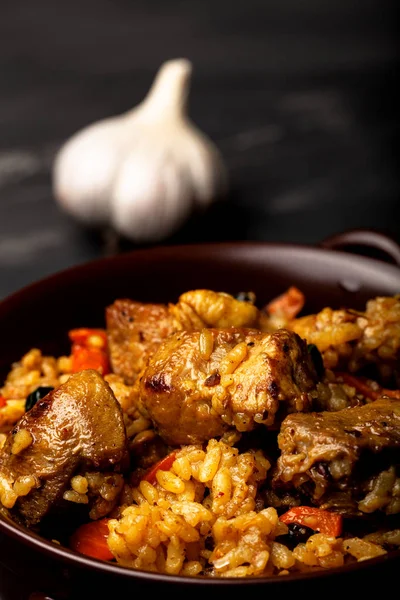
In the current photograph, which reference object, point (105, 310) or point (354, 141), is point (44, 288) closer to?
point (105, 310)

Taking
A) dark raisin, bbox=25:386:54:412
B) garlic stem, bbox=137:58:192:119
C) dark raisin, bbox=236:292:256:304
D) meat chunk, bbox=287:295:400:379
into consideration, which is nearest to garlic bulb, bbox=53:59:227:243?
garlic stem, bbox=137:58:192:119

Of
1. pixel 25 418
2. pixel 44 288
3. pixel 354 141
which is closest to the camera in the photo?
pixel 25 418

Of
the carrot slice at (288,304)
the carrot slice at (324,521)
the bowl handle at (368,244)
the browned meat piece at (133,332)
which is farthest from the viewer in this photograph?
the bowl handle at (368,244)

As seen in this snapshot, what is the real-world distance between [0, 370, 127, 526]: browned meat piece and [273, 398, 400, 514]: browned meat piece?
58cm

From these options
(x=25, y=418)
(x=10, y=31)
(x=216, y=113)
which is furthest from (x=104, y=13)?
(x=25, y=418)

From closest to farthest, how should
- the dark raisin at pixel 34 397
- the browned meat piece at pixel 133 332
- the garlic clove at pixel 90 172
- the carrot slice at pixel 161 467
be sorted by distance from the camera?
the carrot slice at pixel 161 467 < the dark raisin at pixel 34 397 < the browned meat piece at pixel 133 332 < the garlic clove at pixel 90 172

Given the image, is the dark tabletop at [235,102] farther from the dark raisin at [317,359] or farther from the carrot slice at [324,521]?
the carrot slice at [324,521]

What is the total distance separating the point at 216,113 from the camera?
25.5ft

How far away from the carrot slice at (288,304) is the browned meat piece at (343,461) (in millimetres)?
1287

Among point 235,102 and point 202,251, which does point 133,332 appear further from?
point 235,102

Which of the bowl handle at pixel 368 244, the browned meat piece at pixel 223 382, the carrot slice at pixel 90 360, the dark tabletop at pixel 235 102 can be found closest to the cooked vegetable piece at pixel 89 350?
the carrot slice at pixel 90 360

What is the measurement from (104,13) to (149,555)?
670 centimetres

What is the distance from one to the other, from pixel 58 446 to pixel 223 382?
584 mm

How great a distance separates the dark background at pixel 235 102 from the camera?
21.7ft
